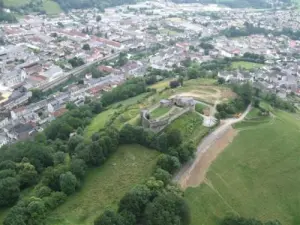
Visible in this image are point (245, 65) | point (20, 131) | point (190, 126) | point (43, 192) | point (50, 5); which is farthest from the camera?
point (50, 5)

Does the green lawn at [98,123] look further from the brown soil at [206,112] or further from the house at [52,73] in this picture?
the house at [52,73]

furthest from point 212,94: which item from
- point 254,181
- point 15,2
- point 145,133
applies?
point 15,2

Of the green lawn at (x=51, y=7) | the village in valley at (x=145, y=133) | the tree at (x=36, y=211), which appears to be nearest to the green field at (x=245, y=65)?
the village in valley at (x=145, y=133)

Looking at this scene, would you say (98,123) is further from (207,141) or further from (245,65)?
(245,65)

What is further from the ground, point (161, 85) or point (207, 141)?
point (207, 141)

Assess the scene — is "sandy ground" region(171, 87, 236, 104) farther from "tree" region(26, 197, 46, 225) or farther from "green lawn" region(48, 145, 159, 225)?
"tree" region(26, 197, 46, 225)

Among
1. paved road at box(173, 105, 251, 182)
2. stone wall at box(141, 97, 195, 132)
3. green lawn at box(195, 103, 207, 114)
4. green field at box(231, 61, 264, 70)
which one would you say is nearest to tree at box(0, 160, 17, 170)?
stone wall at box(141, 97, 195, 132)

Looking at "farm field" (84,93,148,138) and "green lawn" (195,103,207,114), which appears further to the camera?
"farm field" (84,93,148,138)
